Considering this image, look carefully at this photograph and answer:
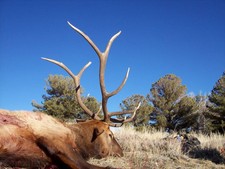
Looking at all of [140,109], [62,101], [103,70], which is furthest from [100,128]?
[140,109]

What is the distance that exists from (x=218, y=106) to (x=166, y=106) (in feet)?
17.1

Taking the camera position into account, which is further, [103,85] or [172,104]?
[172,104]

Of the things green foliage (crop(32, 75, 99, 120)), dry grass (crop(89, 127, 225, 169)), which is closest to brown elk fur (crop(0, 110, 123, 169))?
dry grass (crop(89, 127, 225, 169))

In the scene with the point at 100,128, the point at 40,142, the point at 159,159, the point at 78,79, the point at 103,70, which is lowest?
the point at 159,159

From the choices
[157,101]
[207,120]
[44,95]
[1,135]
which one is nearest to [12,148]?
[1,135]

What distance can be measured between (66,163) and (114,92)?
243cm

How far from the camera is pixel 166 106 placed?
31609 millimetres

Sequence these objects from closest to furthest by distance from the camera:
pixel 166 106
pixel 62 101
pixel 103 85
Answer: pixel 103 85, pixel 62 101, pixel 166 106

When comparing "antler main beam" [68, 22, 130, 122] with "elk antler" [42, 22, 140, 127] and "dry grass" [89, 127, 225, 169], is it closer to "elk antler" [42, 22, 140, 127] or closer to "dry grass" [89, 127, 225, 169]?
"elk antler" [42, 22, 140, 127]

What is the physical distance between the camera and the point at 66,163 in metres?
4.13

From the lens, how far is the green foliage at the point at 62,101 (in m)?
21.8

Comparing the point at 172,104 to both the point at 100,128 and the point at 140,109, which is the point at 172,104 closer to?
the point at 140,109

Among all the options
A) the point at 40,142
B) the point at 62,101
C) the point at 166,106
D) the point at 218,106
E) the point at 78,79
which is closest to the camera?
the point at 40,142

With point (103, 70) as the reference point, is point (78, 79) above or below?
below
